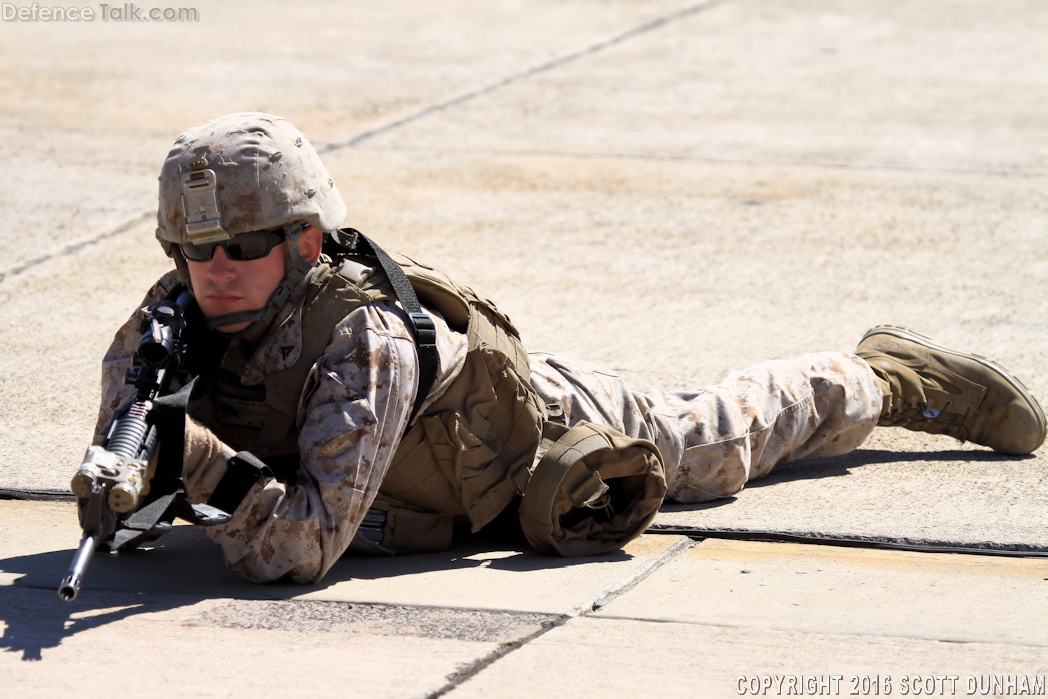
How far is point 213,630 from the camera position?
105 inches

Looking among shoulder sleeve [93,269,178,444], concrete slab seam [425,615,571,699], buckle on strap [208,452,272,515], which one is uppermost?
shoulder sleeve [93,269,178,444]

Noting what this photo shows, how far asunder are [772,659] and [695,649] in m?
0.15

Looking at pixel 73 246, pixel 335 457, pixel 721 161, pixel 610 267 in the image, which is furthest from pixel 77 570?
pixel 721 161

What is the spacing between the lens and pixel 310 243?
2.99m

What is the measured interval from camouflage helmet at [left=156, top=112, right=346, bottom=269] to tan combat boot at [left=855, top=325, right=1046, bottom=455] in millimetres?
1972

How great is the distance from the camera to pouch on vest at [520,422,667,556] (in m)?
3.09

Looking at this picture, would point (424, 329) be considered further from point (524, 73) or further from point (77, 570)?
point (524, 73)

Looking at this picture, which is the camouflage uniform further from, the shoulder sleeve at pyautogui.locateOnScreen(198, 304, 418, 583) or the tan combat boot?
the tan combat boot

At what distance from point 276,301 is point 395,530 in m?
0.64

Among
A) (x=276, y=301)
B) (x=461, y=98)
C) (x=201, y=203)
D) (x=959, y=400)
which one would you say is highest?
(x=461, y=98)

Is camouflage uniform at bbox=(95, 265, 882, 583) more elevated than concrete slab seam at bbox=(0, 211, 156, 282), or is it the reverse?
concrete slab seam at bbox=(0, 211, 156, 282)

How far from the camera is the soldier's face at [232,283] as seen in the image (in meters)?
2.88

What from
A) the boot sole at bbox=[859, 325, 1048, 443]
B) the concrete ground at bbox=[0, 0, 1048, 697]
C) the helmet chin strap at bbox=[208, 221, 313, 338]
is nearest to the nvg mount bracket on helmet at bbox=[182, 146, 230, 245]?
the helmet chin strap at bbox=[208, 221, 313, 338]

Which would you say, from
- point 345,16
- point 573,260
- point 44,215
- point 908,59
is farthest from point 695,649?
point 345,16
